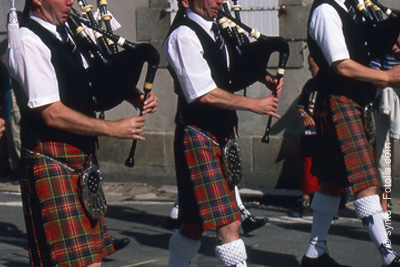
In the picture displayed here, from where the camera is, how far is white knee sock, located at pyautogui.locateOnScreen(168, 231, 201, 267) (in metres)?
4.77

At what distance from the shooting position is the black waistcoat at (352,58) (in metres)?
5.27

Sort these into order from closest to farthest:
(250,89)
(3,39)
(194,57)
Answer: (194,57) < (250,89) < (3,39)

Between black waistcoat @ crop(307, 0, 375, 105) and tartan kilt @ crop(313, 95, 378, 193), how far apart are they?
1.9 inches

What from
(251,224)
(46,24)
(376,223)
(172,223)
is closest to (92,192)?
(46,24)

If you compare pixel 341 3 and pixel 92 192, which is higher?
pixel 341 3

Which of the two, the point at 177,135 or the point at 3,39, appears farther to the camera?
the point at 3,39

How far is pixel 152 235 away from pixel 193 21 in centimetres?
272

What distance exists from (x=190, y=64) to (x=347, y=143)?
50.2 inches

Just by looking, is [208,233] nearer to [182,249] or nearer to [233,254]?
[182,249]

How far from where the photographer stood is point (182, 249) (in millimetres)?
4766

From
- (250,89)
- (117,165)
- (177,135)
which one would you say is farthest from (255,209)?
(177,135)

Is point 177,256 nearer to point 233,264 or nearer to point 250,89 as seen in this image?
point 233,264

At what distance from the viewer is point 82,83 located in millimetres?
4055

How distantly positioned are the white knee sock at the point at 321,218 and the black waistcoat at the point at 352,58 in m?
0.62
